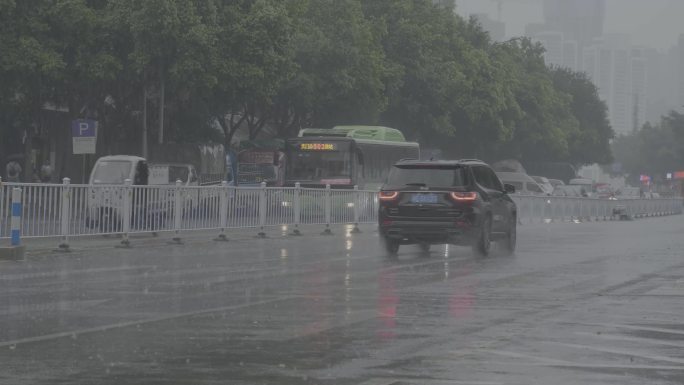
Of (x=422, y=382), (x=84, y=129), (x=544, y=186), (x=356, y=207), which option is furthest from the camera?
(x=544, y=186)

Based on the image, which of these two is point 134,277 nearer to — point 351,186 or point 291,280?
point 291,280

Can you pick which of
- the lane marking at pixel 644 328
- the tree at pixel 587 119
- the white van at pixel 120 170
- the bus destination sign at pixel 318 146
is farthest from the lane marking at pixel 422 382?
the tree at pixel 587 119

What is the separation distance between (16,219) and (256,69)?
2629 cm

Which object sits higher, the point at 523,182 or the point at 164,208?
the point at 523,182

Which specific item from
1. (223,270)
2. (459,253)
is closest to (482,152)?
(459,253)

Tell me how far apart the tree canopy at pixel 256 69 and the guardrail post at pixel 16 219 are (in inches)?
855

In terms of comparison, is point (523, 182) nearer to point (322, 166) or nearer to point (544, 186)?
point (544, 186)

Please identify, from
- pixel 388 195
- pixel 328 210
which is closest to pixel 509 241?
pixel 388 195

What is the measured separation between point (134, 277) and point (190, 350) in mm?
8083

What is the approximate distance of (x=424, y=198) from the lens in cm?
2403

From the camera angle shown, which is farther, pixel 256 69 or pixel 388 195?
pixel 256 69

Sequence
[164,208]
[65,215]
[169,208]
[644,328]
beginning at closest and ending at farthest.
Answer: [644,328] < [65,215] < [164,208] < [169,208]

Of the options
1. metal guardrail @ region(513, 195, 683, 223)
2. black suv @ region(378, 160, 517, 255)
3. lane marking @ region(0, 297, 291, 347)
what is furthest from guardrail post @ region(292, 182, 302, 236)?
lane marking @ region(0, 297, 291, 347)

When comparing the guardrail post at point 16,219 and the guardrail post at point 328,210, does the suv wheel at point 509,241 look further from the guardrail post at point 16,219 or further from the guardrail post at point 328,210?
the guardrail post at point 16,219
